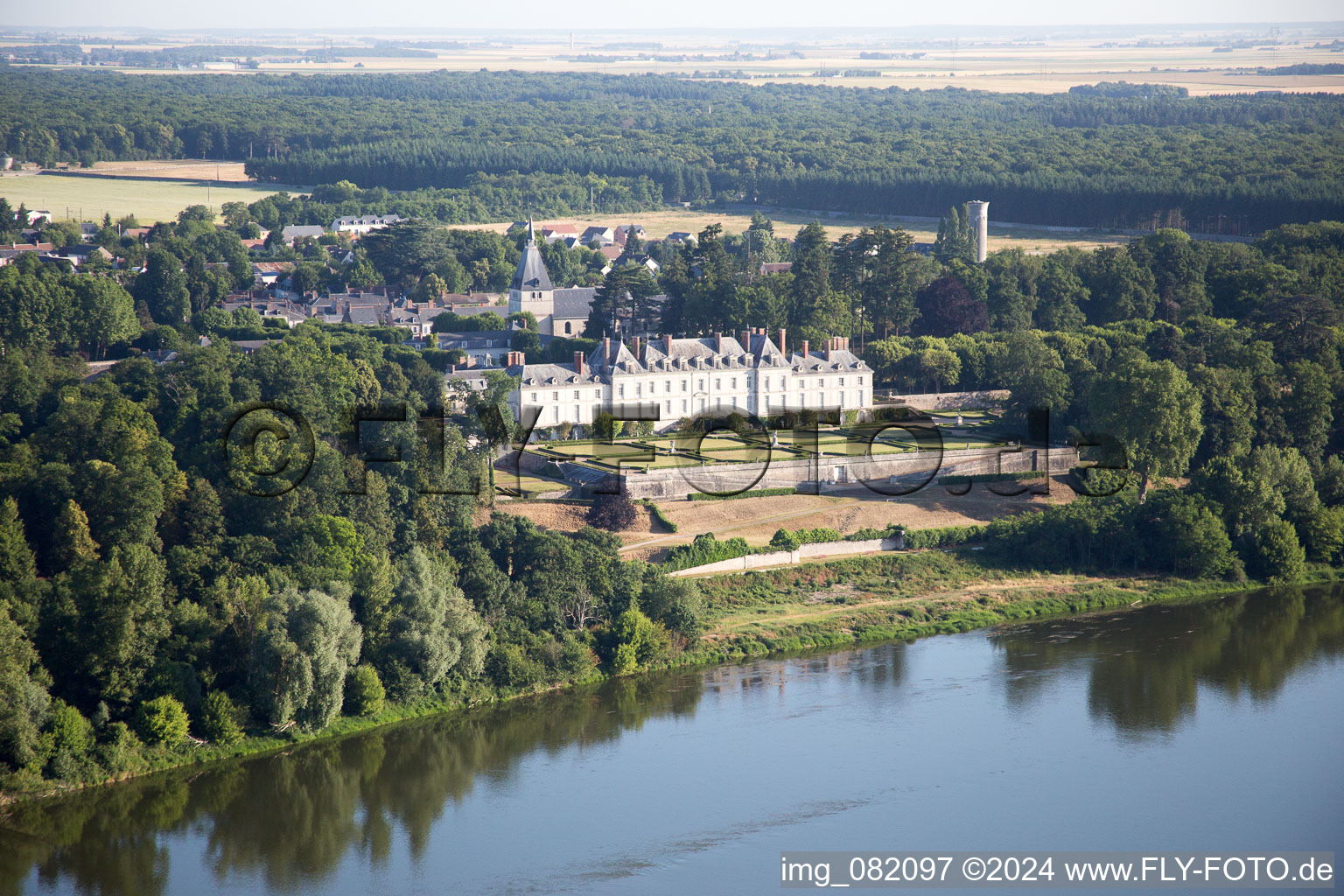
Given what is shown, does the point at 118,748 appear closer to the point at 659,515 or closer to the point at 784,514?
the point at 659,515

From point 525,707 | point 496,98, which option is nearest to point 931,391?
point 525,707

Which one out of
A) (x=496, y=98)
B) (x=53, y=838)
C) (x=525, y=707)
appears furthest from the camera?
(x=496, y=98)

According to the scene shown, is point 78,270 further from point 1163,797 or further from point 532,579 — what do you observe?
point 1163,797

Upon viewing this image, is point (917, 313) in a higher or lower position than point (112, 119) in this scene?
lower

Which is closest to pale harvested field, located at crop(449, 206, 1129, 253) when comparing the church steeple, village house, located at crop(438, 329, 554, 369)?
the church steeple

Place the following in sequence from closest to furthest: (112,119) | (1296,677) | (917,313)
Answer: (1296,677) < (917,313) < (112,119)
